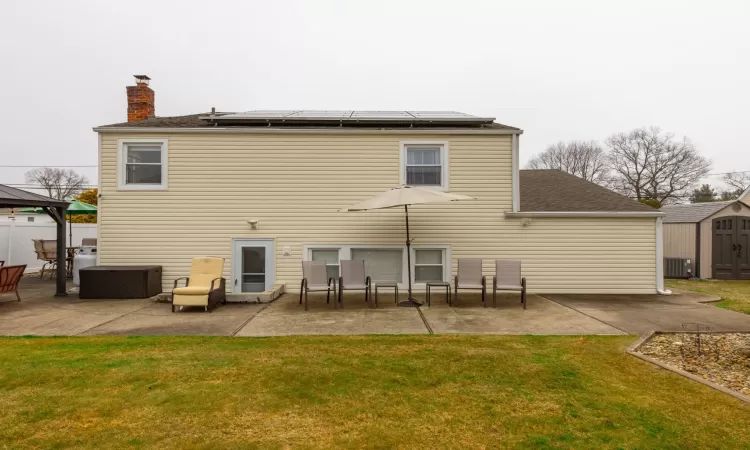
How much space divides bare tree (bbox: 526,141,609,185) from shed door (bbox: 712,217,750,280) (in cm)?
2537

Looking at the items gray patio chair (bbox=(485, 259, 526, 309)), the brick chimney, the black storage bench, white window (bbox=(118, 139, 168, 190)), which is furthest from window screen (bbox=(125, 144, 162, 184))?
gray patio chair (bbox=(485, 259, 526, 309))

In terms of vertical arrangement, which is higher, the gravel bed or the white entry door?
the white entry door

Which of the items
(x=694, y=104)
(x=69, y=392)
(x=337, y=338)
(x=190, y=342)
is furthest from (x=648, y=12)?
(x=694, y=104)

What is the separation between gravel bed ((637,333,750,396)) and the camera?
4.28 meters

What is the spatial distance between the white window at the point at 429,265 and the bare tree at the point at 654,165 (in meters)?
32.6

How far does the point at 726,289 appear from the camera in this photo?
1159cm

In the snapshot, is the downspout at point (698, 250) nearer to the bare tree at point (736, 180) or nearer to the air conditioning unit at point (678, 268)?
the air conditioning unit at point (678, 268)

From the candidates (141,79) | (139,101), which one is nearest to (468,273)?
(139,101)

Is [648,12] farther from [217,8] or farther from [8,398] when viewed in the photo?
[8,398]

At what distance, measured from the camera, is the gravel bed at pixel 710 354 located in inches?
168

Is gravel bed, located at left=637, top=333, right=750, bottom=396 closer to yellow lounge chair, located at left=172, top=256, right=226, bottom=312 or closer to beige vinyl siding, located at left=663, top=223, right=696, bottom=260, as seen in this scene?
yellow lounge chair, located at left=172, top=256, right=226, bottom=312

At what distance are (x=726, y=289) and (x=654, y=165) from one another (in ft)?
93.6

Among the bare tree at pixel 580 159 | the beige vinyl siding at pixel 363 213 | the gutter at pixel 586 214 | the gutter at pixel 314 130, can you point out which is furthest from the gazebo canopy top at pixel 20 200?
the bare tree at pixel 580 159

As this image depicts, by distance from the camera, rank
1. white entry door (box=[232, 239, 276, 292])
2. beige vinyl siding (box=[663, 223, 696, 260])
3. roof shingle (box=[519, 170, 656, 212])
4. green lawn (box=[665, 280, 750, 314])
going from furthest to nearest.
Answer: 1. beige vinyl siding (box=[663, 223, 696, 260])
2. roof shingle (box=[519, 170, 656, 212])
3. white entry door (box=[232, 239, 276, 292])
4. green lawn (box=[665, 280, 750, 314])
